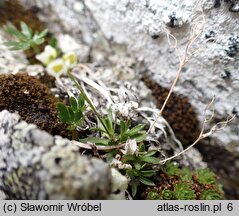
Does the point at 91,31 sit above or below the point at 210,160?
above

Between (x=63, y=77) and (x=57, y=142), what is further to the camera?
(x=63, y=77)

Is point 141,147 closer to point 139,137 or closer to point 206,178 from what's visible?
point 139,137

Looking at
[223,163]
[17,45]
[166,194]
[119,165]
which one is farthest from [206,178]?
[17,45]

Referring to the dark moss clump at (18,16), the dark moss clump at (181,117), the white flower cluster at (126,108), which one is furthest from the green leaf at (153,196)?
the dark moss clump at (18,16)

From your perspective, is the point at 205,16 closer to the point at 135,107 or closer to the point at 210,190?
the point at 135,107

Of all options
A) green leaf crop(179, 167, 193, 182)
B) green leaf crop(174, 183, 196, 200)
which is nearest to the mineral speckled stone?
green leaf crop(174, 183, 196, 200)

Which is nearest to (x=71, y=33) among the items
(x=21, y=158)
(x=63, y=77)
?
(x=63, y=77)

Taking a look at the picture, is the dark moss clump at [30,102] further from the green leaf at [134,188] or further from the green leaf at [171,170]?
the green leaf at [171,170]

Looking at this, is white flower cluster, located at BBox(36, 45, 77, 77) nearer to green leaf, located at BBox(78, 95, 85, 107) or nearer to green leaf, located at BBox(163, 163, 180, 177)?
green leaf, located at BBox(78, 95, 85, 107)
